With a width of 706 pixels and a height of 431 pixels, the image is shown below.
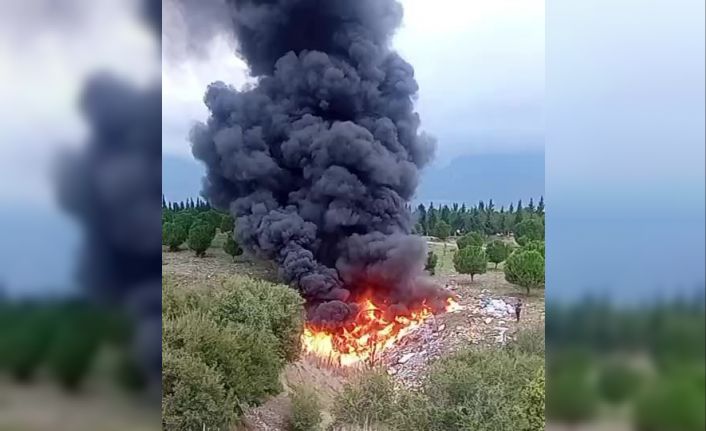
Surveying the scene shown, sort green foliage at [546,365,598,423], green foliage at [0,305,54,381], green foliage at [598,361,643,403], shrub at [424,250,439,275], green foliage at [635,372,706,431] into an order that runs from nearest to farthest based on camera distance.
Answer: green foliage at [635,372,706,431]
green foliage at [598,361,643,403]
green foliage at [546,365,598,423]
green foliage at [0,305,54,381]
shrub at [424,250,439,275]

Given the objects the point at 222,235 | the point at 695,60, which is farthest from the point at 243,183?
the point at 695,60

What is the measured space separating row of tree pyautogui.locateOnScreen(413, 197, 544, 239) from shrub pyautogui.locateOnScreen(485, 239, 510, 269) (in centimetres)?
4

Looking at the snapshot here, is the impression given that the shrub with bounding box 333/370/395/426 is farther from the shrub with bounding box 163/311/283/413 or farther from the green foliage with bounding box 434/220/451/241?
the green foliage with bounding box 434/220/451/241

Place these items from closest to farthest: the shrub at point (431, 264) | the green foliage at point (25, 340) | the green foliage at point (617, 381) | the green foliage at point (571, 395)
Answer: the green foliage at point (617, 381), the green foliage at point (571, 395), the green foliage at point (25, 340), the shrub at point (431, 264)

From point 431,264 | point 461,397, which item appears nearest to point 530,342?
point 461,397

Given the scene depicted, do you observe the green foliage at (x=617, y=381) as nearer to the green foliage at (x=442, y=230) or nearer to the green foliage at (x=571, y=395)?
the green foliage at (x=571, y=395)

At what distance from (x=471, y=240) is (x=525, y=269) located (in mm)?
213

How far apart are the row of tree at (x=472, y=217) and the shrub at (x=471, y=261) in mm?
73

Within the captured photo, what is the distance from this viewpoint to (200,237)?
9.09 ft

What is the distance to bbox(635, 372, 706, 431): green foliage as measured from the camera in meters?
2.14

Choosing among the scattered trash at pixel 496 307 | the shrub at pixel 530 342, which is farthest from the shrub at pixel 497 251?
the shrub at pixel 530 342

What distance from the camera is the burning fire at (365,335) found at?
8.80ft

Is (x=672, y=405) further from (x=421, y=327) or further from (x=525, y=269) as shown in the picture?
(x=421, y=327)

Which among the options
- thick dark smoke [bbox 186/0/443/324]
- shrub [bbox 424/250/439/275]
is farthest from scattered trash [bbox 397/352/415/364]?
shrub [bbox 424/250/439/275]
